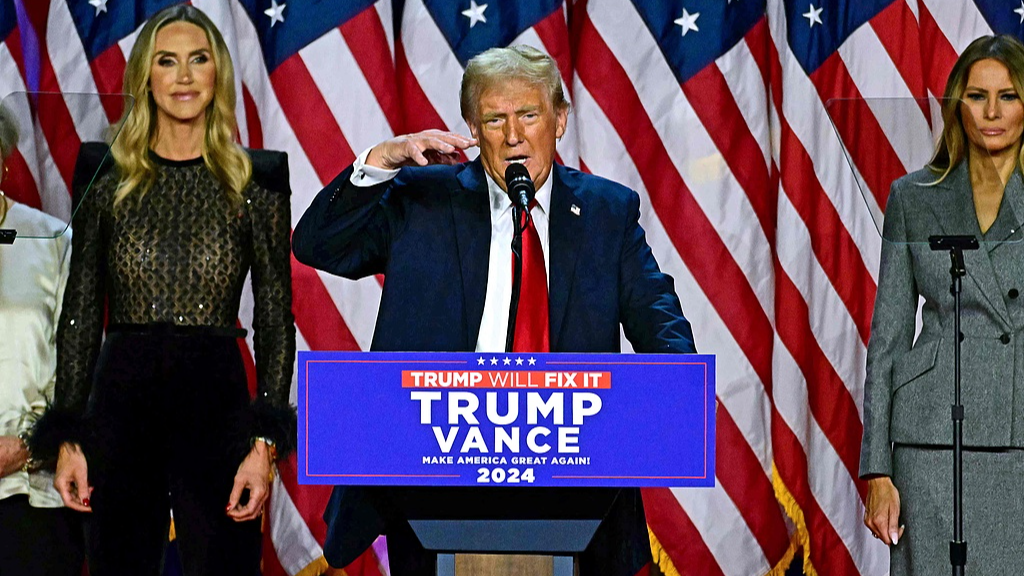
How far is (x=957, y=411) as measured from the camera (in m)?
2.50

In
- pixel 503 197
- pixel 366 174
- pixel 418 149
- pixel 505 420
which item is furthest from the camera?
pixel 503 197

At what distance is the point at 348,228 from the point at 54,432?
74 centimetres

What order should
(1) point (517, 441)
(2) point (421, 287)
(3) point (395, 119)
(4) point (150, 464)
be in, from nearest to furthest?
(1) point (517, 441)
(2) point (421, 287)
(4) point (150, 464)
(3) point (395, 119)

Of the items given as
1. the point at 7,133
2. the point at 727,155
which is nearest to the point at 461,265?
the point at 7,133

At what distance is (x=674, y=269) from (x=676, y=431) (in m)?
2.10

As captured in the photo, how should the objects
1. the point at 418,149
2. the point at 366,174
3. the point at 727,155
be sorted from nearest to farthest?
the point at 418,149 → the point at 366,174 → the point at 727,155

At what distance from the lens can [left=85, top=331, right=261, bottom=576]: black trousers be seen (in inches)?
95.8

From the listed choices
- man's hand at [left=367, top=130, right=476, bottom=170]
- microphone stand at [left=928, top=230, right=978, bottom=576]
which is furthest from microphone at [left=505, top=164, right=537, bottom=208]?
microphone stand at [left=928, top=230, right=978, bottom=576]

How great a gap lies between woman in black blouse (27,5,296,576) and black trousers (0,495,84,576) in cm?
21

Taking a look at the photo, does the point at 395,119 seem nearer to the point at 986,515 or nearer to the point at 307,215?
the point at 307,215

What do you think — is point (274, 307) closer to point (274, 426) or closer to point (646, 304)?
point (274, 426)

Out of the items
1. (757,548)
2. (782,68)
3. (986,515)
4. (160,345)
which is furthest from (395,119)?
(986,515)

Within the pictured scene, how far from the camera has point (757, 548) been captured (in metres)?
3.84

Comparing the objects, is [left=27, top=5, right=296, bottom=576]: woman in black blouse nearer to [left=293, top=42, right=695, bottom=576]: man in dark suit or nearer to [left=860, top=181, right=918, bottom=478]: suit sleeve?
[left=293, top=42, right=695, bottom=576]: man in dark suit
